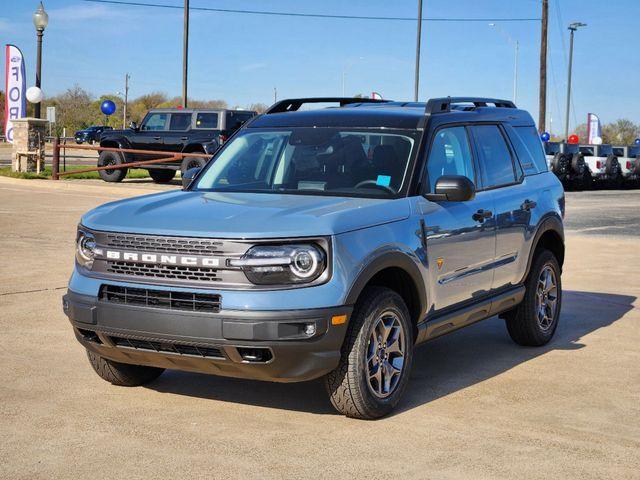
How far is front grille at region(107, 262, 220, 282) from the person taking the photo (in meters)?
5.49

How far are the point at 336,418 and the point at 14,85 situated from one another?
2897 centimetres

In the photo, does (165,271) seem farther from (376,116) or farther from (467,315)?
(467,315)

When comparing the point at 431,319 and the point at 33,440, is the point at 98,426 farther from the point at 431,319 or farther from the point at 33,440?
the point at 431,319

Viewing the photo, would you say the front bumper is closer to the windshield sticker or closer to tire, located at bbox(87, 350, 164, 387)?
tire, located at bbox(87, 350, 164, 387)

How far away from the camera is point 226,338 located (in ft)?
17.6

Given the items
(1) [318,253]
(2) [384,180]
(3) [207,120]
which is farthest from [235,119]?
(1) [318,253]

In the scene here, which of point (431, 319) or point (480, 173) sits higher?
point (480, 173)

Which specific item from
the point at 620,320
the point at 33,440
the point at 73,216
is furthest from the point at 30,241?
the point at 33,440

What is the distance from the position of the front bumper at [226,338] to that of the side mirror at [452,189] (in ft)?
4.04

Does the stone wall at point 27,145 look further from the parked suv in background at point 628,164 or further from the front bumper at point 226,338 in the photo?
the front bumper at point 226,338

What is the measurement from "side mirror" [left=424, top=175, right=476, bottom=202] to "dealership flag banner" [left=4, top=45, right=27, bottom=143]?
90.3ft

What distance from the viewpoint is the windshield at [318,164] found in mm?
6527

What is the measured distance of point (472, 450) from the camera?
5352mm

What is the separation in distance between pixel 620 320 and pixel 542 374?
2.46m
